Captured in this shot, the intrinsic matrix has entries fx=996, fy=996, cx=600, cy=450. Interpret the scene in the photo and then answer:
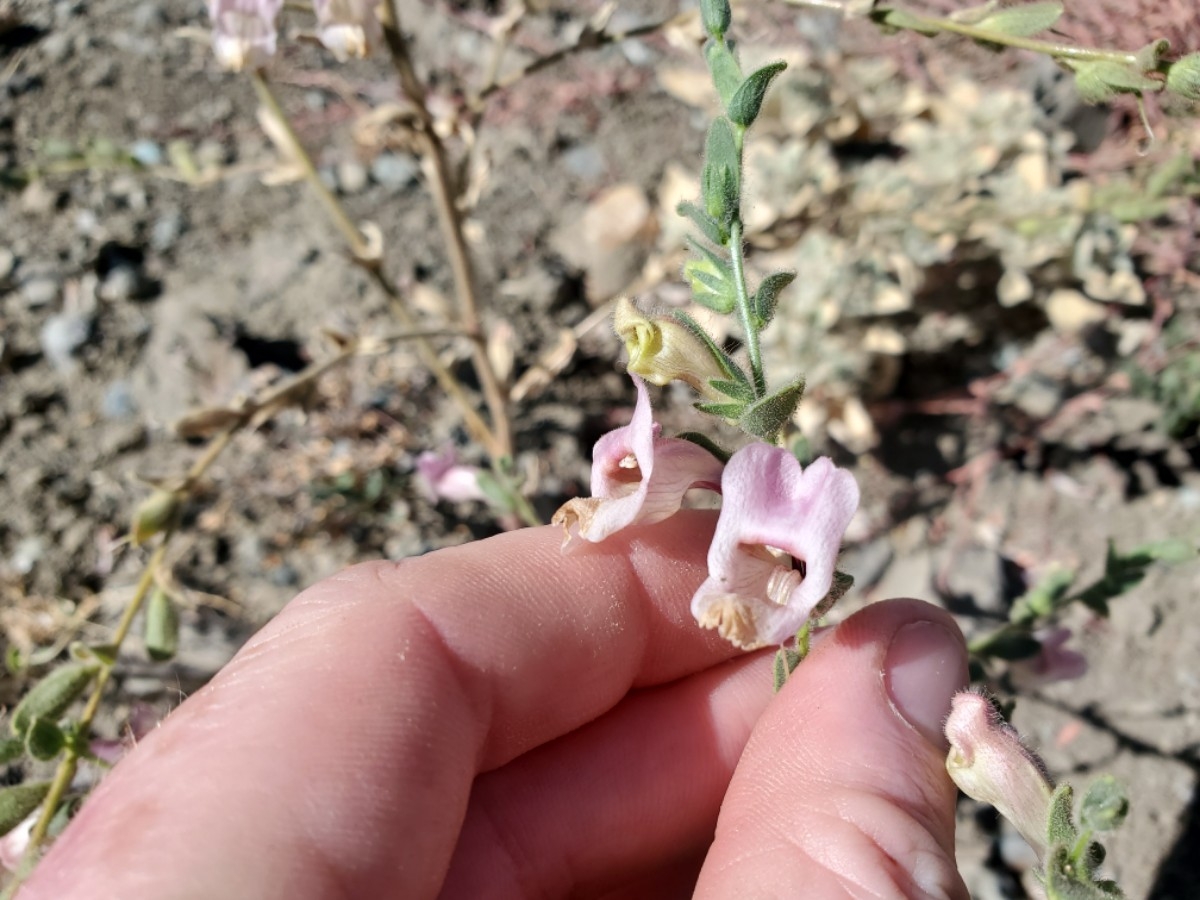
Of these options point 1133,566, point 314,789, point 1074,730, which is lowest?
point 1074,730

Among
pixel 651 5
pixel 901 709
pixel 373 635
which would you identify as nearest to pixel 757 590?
pixel 901 709

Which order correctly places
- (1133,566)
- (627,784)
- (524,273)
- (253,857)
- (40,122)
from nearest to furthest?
(253,857), (627,784), (1133,566), (524,273), (40,122)

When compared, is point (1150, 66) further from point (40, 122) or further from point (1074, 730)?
point (40, 122)

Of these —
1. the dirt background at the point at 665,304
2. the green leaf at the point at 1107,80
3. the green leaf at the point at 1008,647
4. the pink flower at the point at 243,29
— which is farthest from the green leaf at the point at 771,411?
the dirt background at the point at 665,304

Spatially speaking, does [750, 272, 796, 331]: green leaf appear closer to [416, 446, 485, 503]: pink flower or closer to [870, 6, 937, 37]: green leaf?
[870, 6, 937, 37]: green leaf

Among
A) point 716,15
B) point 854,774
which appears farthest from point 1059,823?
point 716,15

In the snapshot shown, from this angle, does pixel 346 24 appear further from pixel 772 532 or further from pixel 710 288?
pixel 772 532

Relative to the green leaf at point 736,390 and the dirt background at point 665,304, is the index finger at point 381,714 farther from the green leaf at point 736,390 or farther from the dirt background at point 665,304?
the dirt background at point 665,304
